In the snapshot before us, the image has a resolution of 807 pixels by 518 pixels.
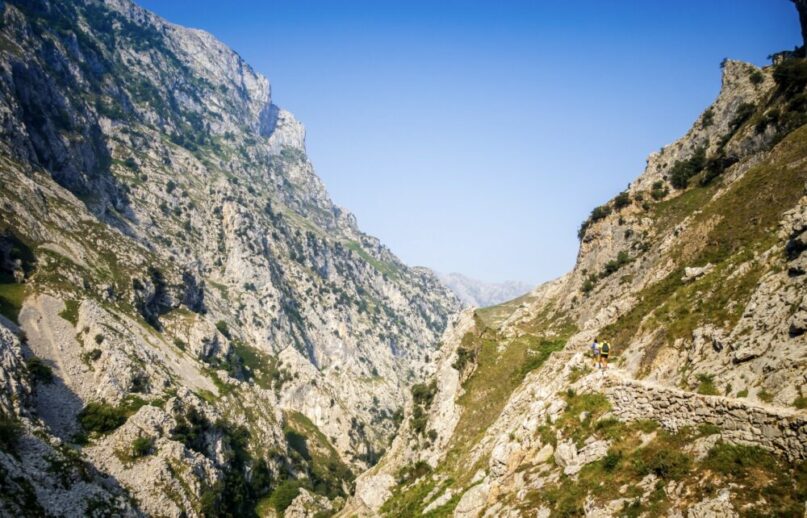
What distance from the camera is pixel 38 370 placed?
87.7 metres

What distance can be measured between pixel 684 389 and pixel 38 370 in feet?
337

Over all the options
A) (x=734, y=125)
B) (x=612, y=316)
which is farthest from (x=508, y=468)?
(x=734, y=125)

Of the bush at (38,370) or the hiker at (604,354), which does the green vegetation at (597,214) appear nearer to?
the hiker at (604,354)

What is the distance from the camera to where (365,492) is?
8588cm

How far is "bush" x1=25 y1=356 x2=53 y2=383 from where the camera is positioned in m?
86.1

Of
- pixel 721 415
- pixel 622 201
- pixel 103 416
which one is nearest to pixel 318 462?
pixel 103 416

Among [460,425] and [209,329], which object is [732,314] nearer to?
[460,425]

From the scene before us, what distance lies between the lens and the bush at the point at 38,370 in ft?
282

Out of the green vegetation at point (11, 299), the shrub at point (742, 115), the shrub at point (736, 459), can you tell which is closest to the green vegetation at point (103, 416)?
the green vegetation at point (11, 299)

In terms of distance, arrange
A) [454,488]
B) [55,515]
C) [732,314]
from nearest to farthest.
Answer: [732,314], [454,488], [55,515]

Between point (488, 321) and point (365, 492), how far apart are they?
333 feet

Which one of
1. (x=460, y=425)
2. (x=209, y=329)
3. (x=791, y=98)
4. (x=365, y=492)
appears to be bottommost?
(x=365, y=492)

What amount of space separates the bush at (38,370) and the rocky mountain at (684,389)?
2666 inches

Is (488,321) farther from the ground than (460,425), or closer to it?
farther from the ground
